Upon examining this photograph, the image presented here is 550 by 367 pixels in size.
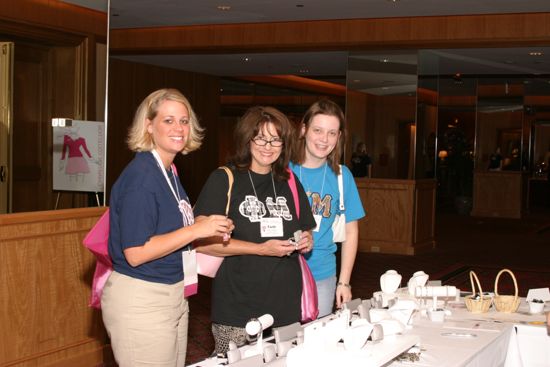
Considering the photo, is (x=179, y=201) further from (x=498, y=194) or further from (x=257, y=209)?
(x=498, y=194)

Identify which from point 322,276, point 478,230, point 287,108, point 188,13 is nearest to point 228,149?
point 287,108

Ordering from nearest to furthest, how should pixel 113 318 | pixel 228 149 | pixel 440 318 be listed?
1. pixel 113 318
2. pixel 440 318
3. pixel 228 149

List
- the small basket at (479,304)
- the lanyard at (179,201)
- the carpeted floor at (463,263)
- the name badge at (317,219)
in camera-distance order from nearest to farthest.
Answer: the lanyard at (179,201) < the name badge at (317,219) < the small basket at (479,304) < the carpeted floor at (463,263)

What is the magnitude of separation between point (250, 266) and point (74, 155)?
7.98 feet

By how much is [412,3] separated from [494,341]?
599 cm

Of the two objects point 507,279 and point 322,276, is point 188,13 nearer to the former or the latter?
point 507,279

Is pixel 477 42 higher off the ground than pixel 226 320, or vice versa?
pixel 477 42

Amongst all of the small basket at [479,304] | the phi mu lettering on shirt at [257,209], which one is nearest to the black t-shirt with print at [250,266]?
the phi mu lettering on shirt at [257,209]

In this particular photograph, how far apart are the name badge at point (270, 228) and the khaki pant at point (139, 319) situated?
46 cm

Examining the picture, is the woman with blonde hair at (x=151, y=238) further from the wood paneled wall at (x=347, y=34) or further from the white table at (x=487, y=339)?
the wood paneled wall at (x=347, y=34)

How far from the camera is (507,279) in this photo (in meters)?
9.12

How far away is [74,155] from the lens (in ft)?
16.9

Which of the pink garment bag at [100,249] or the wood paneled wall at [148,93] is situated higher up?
the wood paneled wall at [148,93]

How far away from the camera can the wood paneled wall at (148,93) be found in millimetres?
14023
